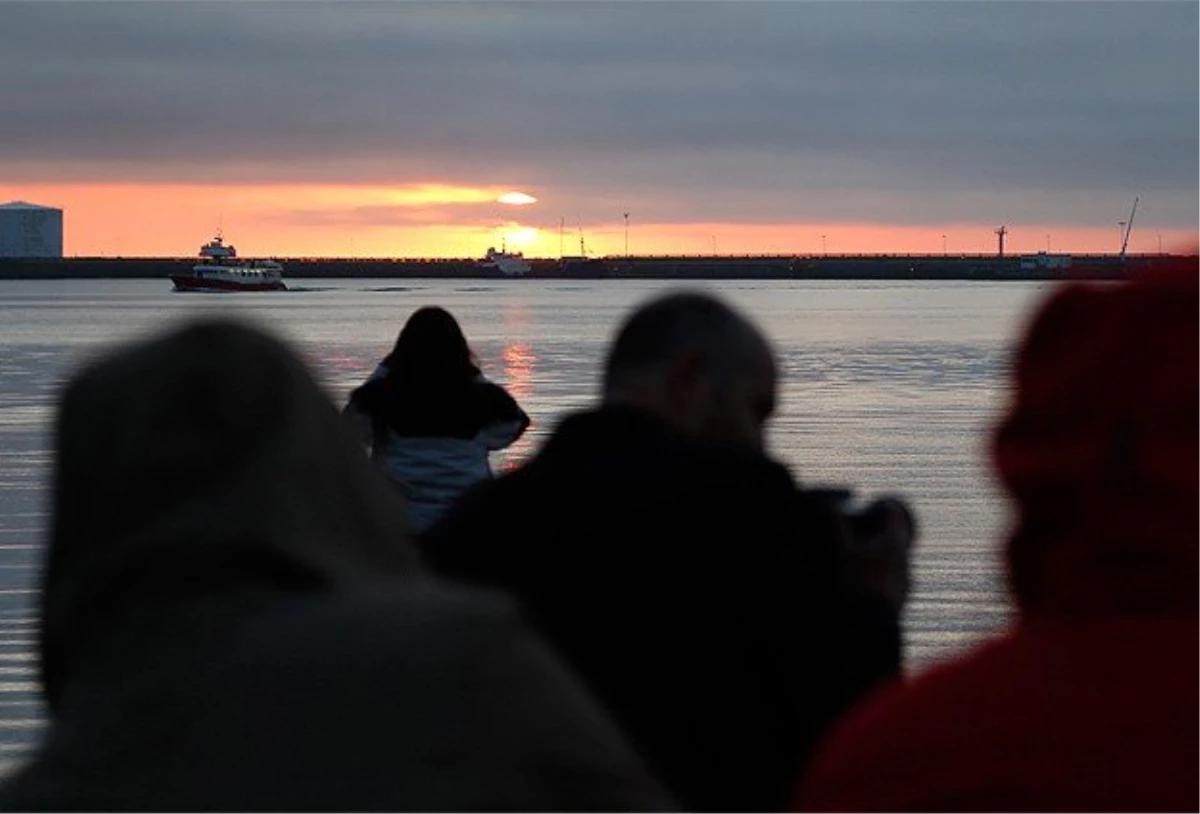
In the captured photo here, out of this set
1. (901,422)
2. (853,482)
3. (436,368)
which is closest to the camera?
(436,368)

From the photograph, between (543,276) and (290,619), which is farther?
(543,276)

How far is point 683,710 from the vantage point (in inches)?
116

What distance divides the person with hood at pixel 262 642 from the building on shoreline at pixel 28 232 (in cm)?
16698

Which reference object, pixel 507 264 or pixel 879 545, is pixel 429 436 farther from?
pixel 507 264

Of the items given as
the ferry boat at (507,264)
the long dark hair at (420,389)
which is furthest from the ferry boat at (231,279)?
the long dark hair at (420,389)

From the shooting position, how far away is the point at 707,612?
9.66 feet

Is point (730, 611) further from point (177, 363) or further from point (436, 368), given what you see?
point (436, 368)

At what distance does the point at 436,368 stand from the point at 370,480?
15.9 feet

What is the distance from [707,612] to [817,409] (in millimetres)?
21412

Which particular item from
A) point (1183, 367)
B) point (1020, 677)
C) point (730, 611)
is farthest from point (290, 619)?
point (730, 611)

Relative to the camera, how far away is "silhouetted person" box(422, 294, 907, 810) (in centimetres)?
291

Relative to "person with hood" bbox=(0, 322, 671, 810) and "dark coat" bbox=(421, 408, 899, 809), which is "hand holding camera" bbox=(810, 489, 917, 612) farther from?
"person with hood" bbox=(0, 322, 671, 810)

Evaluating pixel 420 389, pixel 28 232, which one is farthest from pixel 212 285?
pixel 420 389

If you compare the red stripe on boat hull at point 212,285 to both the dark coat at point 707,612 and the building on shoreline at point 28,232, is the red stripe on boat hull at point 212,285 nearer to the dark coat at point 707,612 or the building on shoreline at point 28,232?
the building on shoreline at point 28,232
